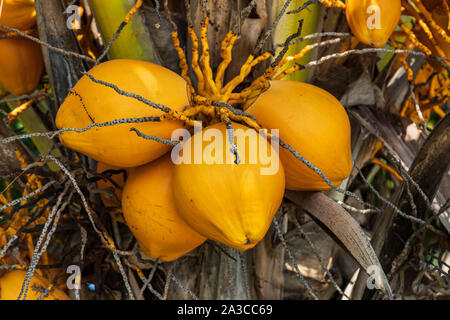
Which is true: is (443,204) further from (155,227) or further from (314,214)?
(155,227)

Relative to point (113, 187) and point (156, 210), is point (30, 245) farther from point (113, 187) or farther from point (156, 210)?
point (156, 210)

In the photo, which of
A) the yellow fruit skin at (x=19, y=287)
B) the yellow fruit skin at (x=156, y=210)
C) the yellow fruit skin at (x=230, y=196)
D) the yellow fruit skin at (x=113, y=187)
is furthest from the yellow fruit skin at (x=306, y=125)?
the yellow fruit skin at (x=19, y=287)

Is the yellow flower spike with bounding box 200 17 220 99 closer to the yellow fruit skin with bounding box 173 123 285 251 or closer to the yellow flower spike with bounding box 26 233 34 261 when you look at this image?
the yellow fruit skin with bounding box 173 123 285 251

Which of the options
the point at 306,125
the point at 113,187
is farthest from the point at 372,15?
the point at 113,187

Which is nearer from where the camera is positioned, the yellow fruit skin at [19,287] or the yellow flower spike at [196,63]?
the yellow flower spike at [196,63]

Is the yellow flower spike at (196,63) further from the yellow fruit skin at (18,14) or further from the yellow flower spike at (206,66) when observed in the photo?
the yellow fruit skin at (18,14)

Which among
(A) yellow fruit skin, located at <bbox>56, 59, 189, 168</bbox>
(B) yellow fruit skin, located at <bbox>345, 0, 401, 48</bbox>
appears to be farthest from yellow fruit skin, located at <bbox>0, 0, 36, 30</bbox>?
(B) yellow fruit skin, located at <bbox>345, 0, 401, 48</bbox>
